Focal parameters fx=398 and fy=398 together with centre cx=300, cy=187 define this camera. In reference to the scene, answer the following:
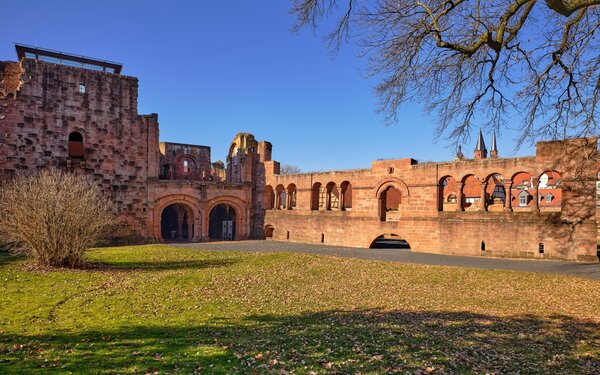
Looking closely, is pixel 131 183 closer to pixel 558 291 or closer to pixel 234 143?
pixel 234 143

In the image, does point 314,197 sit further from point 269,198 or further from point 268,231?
point 268,231

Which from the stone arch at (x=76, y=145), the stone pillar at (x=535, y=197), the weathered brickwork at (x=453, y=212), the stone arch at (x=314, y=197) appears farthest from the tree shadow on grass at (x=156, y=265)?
the stone pillar at (x=535, y=197)

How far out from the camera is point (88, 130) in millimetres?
27094

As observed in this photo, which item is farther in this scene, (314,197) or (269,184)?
(269,184)

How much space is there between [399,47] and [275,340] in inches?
231

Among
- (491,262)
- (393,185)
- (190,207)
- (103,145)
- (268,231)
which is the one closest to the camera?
(491,262)

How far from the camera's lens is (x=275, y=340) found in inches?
276

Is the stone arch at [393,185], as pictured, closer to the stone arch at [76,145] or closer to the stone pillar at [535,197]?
the stone pillar at [535,197]

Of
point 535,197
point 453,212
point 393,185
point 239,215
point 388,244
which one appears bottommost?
point 388,244

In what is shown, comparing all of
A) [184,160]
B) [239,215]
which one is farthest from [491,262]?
[184,160]

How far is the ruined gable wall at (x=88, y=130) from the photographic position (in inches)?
984

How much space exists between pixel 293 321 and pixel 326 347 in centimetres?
202

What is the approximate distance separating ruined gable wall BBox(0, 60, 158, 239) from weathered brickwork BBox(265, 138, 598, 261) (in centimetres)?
1072

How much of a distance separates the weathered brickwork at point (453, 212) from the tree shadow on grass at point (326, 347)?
8.84m
